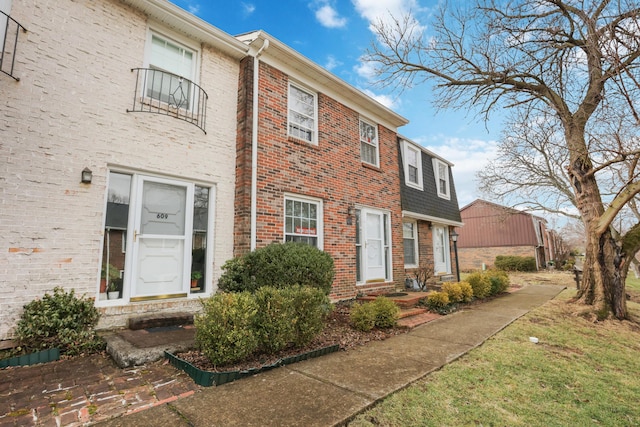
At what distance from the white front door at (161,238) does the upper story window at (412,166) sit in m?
7.86

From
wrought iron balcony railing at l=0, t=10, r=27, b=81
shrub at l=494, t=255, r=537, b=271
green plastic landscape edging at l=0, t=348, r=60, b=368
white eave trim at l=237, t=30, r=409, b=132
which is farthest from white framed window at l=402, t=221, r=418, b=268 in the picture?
shrub at l=494, t=255, r=537, b=271

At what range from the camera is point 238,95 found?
6.89 m

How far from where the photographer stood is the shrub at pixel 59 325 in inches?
154

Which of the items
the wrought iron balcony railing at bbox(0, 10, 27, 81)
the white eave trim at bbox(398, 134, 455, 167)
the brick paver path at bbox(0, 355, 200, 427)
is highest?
the white eave trim at bbox(398, 134, 455, 167)

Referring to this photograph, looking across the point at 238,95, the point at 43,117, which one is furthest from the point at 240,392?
the point at 238,95

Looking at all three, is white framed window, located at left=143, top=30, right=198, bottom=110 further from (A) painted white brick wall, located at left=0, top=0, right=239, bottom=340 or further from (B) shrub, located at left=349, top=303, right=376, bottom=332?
(B) shrub, located at left=349, top=303, right=376, bottom=332

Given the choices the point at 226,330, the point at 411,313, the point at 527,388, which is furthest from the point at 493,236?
the point at 226,330

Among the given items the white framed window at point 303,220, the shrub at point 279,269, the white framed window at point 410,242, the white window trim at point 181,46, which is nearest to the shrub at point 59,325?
the shrub at point 279,269

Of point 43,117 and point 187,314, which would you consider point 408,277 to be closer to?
point 187,314

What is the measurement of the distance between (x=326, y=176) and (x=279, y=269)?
3.41 meters

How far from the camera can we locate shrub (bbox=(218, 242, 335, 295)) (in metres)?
5.23

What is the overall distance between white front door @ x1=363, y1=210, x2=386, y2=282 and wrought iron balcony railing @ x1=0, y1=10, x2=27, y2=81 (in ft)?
24.7

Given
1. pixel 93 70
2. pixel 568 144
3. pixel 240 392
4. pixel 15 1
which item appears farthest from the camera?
pixel 568 144

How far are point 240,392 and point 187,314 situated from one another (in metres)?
2.84
